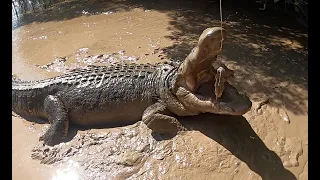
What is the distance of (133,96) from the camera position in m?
4.93

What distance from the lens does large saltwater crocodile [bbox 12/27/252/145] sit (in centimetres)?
420

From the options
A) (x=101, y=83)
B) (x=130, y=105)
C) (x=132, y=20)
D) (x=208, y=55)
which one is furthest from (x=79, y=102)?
(x=132, y=20)

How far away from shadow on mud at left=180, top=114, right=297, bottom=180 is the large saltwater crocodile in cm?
20

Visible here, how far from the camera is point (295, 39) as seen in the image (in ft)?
23.6

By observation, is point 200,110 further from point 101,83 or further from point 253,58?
point 253,58

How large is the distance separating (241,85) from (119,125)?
1.91 metres

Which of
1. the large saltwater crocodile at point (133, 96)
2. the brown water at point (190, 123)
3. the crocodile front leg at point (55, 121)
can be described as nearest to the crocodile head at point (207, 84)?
the large saltwater crocodile at point (133, 96)

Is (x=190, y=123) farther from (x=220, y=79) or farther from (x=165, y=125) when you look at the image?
(x=220, y=79)

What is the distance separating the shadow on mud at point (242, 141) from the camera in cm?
399

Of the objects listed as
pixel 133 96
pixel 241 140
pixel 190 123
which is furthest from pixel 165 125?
pixel 241 140

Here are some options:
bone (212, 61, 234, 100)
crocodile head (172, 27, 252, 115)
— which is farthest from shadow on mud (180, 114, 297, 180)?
bone (212, 61, 234, 100)

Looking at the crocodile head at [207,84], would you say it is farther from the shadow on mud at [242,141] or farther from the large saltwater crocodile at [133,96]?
the shadow on mud at [242,141]

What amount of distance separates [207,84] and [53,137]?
2.22 meters

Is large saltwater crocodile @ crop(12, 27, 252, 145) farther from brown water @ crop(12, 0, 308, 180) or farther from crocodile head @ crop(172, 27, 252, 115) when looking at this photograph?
brown water @ crop(12, 0, 308, 180)
